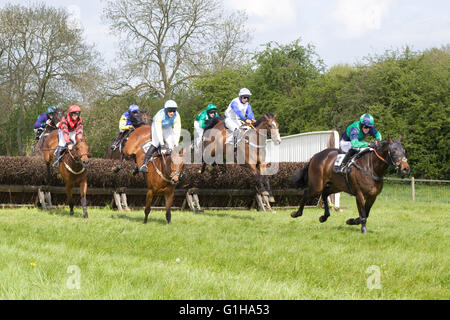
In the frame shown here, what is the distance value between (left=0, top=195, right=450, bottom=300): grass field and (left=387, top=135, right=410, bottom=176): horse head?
1329 millimetres

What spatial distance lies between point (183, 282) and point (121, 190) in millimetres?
8686

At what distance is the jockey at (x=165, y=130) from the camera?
36.8 ft

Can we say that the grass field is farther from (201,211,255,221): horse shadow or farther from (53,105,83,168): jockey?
(53,105,83,168): jockey

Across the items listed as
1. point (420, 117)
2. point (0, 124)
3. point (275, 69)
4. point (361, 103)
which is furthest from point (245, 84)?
point (0, 124)

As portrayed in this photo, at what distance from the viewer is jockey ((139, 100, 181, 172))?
11.2 m

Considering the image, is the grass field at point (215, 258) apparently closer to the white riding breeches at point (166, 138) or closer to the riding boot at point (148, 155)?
the riding boot at point (148, 155)

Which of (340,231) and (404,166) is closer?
(404,166)

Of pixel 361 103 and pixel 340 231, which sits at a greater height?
pixel 361 103

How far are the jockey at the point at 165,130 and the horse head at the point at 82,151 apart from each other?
4.14ft

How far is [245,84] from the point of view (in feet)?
109

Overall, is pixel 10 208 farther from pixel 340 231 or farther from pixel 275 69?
pixel 275 69

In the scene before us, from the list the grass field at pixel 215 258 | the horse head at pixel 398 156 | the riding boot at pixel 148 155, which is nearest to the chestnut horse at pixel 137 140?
the riding boot at pixel 148 155

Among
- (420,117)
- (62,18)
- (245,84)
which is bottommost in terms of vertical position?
(420,117)
